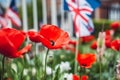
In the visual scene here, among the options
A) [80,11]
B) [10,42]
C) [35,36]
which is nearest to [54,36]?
[35,36]

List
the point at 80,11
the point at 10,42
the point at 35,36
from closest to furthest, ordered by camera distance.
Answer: the point at 10,42 → the point at 35,36 → the point at 80,11

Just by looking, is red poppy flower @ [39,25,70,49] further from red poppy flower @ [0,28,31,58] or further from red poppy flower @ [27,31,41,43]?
red poppy flower @ [0,28,31,58]

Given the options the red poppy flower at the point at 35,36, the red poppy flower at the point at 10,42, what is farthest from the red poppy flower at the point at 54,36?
the red poppy flower at the point at 10,42

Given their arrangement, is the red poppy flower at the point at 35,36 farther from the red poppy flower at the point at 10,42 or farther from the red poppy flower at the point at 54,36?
the red poppy flower at the point at 10,42

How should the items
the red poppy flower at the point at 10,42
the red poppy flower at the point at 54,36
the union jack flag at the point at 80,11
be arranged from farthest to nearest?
the union jack flag at the point at 80,11 < the red poppy flower at the point at 54,36 < the red poppy flower at the point at 10,42

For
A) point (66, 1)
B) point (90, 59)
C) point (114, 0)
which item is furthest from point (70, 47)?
point (114, 0)

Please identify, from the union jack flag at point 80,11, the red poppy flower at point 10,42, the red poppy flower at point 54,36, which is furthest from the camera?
the union jack flag at point 80,11

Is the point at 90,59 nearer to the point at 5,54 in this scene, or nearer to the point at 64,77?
the point at 64,77

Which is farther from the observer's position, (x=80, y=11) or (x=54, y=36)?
(x=80, y=11)

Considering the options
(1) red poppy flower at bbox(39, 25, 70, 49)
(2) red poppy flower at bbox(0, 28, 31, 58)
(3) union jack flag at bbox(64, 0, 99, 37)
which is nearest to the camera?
(2) red poppy flower at bbox(0, 28, 31, 58)

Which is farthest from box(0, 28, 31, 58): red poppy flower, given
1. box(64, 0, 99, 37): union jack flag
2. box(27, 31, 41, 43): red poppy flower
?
box(64, 0, 99, 37): union jack flag

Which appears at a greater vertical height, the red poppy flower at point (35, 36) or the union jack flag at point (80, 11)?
the union jack flag at point (80, 11)

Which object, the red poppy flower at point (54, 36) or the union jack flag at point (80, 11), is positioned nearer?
the red poppy flower at point (54, 36)

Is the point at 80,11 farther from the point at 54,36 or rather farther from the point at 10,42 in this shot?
the point at 10,42
